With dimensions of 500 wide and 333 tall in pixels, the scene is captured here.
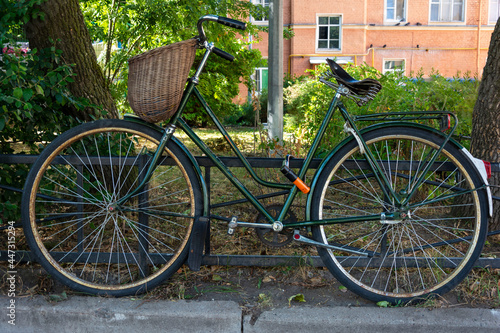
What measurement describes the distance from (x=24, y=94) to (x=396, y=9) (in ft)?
76.1

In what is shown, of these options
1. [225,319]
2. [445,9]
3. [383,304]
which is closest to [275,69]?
[383,304]

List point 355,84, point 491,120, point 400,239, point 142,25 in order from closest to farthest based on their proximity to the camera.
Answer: point 355,84 → point 400,239 → point 491,120 → point 142,25

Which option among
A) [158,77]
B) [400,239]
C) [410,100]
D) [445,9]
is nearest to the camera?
[158,77]

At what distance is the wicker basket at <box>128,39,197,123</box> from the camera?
256 cm

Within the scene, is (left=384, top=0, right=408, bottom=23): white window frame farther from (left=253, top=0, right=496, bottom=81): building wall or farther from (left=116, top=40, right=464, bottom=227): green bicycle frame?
(left=116, top=40, right=464, bottom=227): green bicycle frame

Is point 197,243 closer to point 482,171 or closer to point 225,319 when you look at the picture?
point 225,319

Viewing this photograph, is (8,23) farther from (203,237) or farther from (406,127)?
(406,127)

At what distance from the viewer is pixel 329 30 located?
22.7m

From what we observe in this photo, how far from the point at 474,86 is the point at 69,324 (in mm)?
5354

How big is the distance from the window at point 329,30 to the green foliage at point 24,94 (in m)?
20.5

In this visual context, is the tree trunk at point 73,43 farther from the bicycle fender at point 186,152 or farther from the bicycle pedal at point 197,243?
the bicycle pedal at point 197,243

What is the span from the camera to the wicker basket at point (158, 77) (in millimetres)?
2562

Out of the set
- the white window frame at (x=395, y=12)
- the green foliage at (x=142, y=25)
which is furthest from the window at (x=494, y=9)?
the green foliage at (x=142, y=25)

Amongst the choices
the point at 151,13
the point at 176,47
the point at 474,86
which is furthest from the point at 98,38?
the point at 474,86
